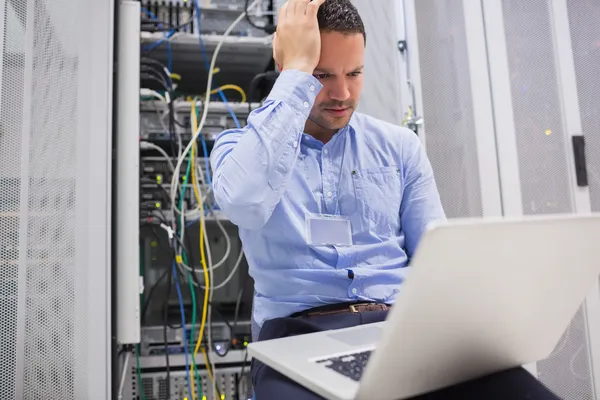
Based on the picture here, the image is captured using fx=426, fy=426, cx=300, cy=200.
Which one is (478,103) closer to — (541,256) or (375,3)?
(375,3)

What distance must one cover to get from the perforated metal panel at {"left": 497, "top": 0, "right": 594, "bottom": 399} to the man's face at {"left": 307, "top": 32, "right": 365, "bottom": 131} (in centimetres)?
84

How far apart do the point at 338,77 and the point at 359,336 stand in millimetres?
536

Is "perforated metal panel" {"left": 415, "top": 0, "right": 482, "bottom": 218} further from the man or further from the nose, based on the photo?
the nose

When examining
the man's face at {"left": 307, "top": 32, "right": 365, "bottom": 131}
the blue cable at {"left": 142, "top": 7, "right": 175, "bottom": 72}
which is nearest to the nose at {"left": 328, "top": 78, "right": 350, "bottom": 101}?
the man's face at {"left": 307, "top": 32, "right": 365, "bottom": 131}

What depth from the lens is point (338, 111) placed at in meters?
0.93

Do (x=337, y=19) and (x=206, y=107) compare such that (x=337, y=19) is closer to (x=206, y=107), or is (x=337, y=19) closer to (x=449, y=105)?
(x=449, y=105)

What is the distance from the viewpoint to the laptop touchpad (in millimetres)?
583

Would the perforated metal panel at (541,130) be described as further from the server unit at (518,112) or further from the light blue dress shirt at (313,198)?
the light blue dress shirt at (313,198)

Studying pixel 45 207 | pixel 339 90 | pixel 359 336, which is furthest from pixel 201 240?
pixel 359 336

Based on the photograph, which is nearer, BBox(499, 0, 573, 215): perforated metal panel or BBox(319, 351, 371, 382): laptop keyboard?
BBox(319, 351, 371, 382): laptop keyboard

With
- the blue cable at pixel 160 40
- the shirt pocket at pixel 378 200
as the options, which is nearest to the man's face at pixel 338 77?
the shirt pocket at pixel 378 200

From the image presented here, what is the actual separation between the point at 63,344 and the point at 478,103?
1451mm

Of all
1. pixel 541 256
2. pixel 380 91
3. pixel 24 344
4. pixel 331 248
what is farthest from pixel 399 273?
pixel 380 91

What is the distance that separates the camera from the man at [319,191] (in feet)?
2.52
